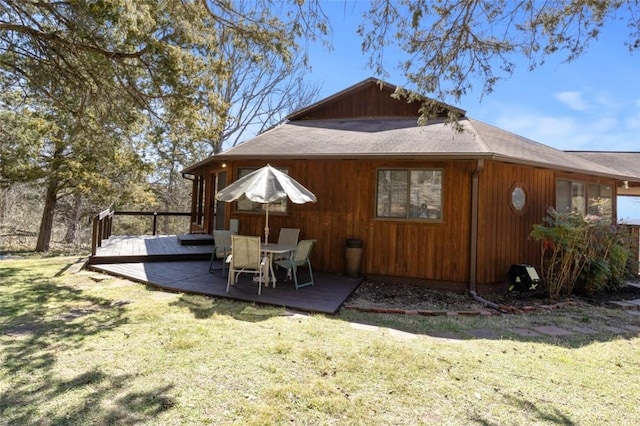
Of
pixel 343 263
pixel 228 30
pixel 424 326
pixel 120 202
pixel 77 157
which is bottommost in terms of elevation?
pixel 424 326

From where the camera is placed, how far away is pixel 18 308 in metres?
4.86

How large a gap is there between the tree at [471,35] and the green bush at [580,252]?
3.20 metres

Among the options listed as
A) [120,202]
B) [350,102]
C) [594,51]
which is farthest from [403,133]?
[120,202]

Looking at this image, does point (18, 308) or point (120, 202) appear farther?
point (120, 202)

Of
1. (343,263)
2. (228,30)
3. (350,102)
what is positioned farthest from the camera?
(350,102)

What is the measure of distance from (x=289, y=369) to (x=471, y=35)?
192 inches

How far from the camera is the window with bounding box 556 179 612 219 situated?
8434mm

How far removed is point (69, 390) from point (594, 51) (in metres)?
6.76

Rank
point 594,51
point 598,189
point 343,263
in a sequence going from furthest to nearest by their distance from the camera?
point 598,189, point 343,263, point 594,51

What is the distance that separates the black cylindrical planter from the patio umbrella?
153cm

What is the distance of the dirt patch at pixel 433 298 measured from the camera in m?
5.91

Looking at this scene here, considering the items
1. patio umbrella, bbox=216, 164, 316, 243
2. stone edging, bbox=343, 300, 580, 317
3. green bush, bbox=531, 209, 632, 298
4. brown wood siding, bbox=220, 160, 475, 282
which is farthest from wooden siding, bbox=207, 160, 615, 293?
patio umbrella, bbox=216, 164, 316, 243

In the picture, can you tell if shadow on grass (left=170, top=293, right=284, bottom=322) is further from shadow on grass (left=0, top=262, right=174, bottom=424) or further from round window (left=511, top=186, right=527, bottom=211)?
round window (left=511, top=186, right=527, bottom=211)

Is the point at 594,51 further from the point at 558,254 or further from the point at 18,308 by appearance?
the point at 18,308
